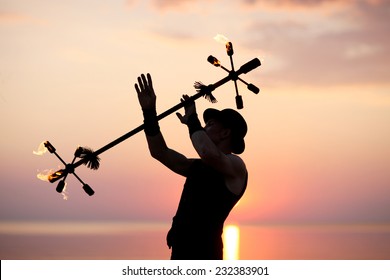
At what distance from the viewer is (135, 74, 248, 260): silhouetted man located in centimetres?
838

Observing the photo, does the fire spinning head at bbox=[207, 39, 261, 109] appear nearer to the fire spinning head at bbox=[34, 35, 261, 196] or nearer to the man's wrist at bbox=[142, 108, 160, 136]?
the fire spinning head at bbox=[34, 35, 261, 196]

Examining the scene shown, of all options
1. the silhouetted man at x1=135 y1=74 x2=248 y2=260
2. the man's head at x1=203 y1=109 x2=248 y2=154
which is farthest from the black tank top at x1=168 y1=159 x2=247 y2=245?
the man's head at x1=203 y1=109 x2=248 y2=154

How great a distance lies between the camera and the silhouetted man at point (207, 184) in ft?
27.5

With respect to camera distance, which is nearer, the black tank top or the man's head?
the black tank top

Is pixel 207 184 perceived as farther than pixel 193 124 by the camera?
Yes

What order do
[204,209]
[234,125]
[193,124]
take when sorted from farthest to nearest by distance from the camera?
[234,125]
[204,209]
[193,124]

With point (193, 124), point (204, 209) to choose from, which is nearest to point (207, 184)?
point (204, 209)

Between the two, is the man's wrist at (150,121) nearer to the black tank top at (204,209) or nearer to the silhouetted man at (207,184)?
the silhouetted man at (207,184)

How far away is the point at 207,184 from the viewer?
8453 mm

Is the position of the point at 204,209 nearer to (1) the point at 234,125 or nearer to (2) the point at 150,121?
(1) the point at 234,125

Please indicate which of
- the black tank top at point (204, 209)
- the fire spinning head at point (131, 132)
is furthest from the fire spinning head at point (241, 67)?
the black tank top at point (204, 209)

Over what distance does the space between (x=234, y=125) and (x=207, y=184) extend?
28.3 inches

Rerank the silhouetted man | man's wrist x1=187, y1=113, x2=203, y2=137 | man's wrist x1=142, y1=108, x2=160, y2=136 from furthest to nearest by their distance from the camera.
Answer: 1. man's wrist x1=142, y1=108, x2=160, y2=136
2. the silhouetted man
3. man's wrist x1=187, y1=113, x2=203, y2=137
